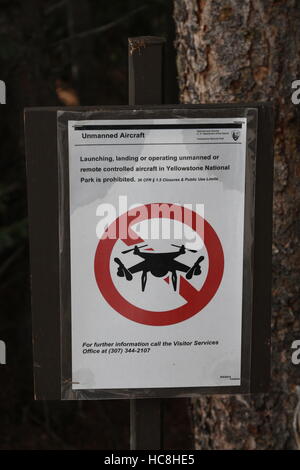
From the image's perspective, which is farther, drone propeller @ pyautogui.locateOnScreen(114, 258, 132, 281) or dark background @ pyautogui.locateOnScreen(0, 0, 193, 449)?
dark background @ pyautogui.locateOnScreen(0, 0, 193, 449)

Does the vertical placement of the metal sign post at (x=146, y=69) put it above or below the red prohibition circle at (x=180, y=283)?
above

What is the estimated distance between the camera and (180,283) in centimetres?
212

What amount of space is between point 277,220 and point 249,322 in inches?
33.6

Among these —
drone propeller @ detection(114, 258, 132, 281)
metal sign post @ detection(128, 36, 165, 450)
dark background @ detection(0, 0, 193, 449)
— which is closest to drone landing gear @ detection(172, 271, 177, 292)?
drone propeller @ detection(114, 258, 132, 281)

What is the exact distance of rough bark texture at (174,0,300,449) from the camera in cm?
278

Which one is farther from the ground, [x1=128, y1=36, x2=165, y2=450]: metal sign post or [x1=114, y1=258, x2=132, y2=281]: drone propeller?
[x1=128, y1=36, x2=165, y2=450]: metal sign post

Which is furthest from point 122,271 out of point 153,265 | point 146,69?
point 146,69

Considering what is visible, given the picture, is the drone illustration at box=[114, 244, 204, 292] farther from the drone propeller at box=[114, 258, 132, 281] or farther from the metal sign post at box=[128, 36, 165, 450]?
the metal sign post at box=[128, 36, 165, 450]

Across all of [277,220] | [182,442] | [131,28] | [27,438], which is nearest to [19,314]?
[27,438]

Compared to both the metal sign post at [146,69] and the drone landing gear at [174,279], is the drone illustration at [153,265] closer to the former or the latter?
the drone landing gear at [174,279]

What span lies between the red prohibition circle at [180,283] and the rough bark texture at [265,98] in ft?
2.85

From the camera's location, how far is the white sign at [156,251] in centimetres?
206

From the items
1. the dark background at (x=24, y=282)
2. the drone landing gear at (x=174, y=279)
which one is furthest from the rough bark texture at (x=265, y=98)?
the dark background at (x=24, y=282)

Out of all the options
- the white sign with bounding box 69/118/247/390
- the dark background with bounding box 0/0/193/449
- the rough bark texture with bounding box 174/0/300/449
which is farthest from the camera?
the dark background with bounding box 0/0/193/449
